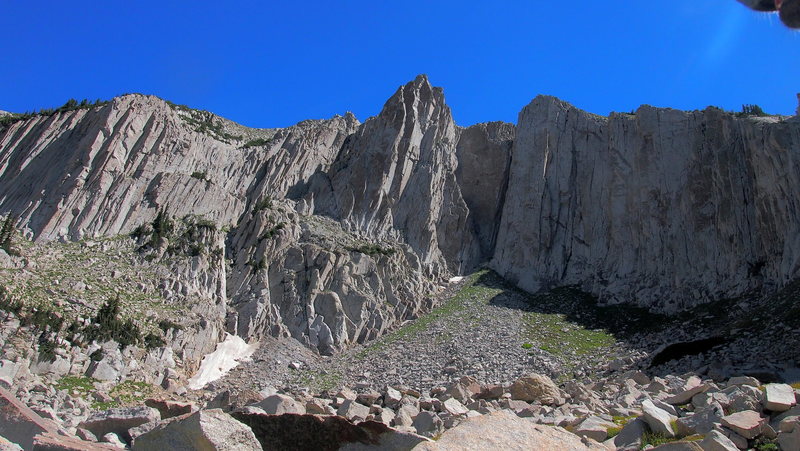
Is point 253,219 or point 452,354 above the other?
point 253,219

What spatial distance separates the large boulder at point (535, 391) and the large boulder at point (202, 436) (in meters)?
14.5

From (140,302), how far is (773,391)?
39093 mm

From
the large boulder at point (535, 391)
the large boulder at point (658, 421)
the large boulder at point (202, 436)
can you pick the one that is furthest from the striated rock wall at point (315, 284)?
the large boulder at point (202, 436)

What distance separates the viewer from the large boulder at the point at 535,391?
21000 mm

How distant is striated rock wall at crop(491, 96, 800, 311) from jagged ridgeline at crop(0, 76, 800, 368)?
Answer: 0.57 ft

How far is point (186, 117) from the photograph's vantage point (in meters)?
72.5

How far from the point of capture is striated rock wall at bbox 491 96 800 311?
47.5m

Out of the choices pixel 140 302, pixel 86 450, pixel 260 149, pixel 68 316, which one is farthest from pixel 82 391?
pixel 260 149

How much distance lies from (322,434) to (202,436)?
7.44 feet

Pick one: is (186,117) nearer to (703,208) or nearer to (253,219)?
(253,219)

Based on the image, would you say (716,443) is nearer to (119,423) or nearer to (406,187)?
(119,423)

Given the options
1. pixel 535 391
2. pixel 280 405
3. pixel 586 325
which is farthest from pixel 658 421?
pixel 586 325

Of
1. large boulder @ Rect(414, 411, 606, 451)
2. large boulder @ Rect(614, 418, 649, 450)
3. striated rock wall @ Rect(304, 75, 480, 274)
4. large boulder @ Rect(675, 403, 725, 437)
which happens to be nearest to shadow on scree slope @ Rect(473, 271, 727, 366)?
striated rock wall @ Rect(304, 75, 480, 274)

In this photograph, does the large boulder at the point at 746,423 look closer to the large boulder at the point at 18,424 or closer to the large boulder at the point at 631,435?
the large boulder at the point at 631,435
